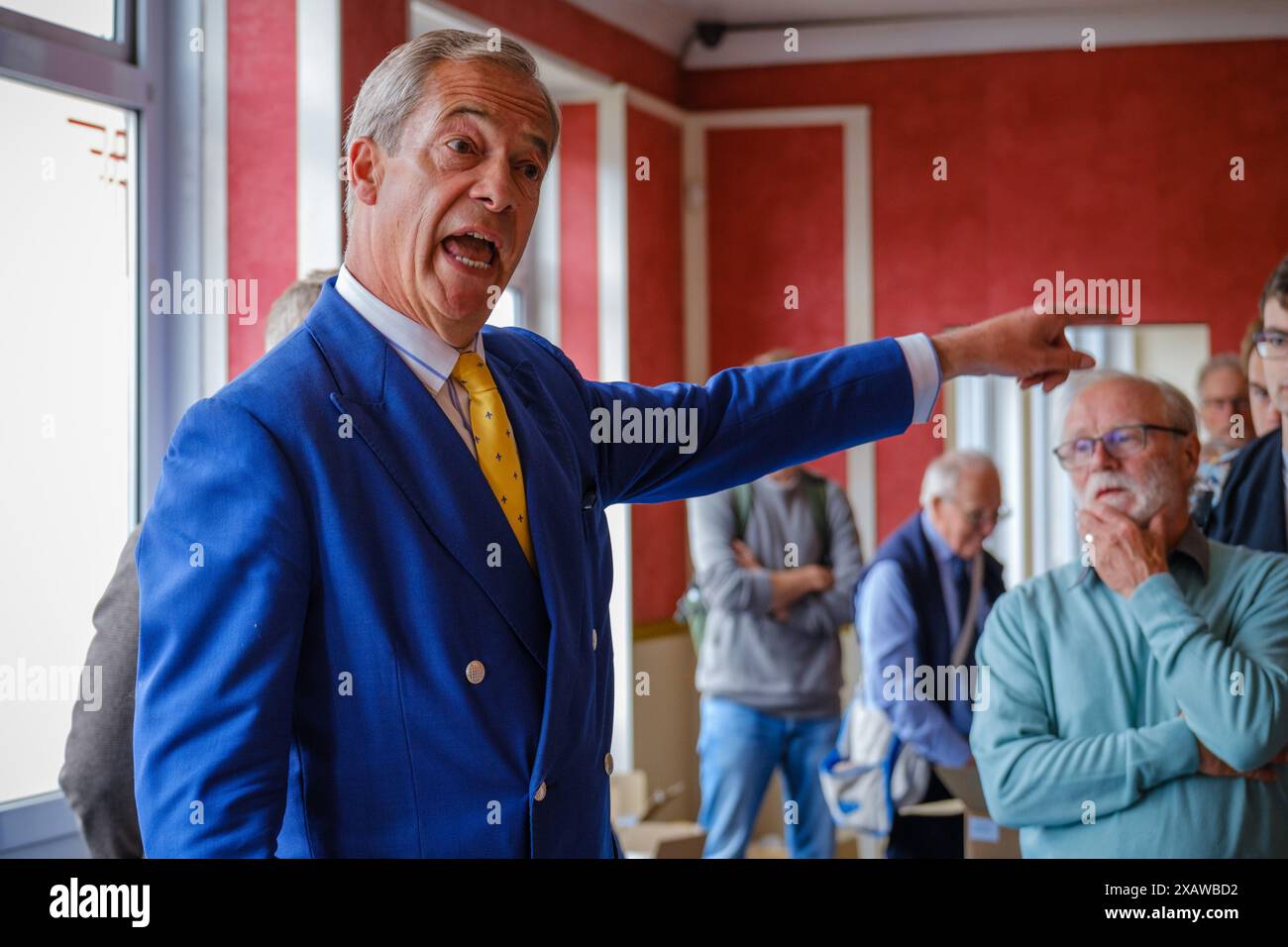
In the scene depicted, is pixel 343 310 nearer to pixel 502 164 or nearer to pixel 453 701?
pixel 502 164

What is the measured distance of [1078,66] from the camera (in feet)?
17.7

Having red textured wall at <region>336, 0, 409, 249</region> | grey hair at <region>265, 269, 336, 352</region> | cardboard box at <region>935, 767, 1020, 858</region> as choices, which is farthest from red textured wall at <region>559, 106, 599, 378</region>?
grey hair at <region>265, 269, 336, 352</region>

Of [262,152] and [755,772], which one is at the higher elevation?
[262,152]

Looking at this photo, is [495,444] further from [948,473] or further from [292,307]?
[948,473]

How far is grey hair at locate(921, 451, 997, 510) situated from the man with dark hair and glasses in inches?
36.0

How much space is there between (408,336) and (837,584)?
111 inches

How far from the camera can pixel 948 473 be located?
2980 millimetres

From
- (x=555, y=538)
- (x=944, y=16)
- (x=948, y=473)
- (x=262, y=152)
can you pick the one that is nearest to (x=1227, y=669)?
(x=555, y=538)

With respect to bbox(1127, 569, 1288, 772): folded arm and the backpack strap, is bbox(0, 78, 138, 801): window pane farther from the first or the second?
bbox(1127, 569, 1288, 772): folded arm

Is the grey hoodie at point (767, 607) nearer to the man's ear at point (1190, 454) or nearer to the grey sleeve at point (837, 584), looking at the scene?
the grey sleeve at point (837, 584)

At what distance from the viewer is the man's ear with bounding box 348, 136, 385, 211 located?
1.15 meters

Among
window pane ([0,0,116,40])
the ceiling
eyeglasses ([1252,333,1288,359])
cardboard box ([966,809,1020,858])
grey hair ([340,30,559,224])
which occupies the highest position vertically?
the ceiling

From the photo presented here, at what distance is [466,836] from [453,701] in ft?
0.37
